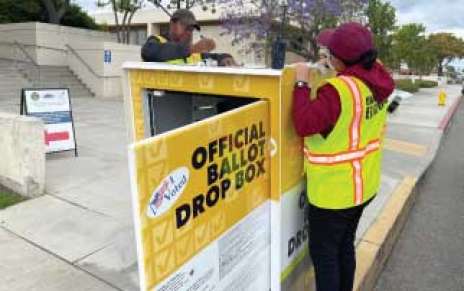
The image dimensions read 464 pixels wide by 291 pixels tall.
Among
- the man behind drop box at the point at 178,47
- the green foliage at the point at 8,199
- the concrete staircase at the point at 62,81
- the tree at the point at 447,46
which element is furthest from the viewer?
the tree at the point at 447,46

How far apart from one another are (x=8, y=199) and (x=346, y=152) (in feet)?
12.5

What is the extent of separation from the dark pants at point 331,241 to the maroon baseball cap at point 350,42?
31.7 inches

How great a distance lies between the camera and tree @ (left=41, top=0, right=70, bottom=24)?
21.7 metres

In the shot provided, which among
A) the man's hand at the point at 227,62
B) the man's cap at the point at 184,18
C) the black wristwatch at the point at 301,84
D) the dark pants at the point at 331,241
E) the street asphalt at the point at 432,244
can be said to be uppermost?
the man's cap at the point at 184,18

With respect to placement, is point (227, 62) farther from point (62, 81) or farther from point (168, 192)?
point (62, 81)

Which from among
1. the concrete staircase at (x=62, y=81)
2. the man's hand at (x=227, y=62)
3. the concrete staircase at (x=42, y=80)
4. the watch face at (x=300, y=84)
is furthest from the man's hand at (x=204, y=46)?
the concrete staircase at (x=62, y=81)

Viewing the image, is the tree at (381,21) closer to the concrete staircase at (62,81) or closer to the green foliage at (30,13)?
the concrete staircase at (62,81)

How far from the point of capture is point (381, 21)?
674 inches

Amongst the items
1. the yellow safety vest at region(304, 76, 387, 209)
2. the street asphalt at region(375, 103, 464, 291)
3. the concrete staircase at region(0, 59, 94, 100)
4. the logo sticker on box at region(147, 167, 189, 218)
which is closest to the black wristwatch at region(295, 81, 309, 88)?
the yellow safety vest at region(304, 76, 387, 209)

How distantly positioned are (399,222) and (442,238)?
0.43 metres

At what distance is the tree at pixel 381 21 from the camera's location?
16.9 meters

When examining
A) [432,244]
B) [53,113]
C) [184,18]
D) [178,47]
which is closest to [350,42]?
[178,47]

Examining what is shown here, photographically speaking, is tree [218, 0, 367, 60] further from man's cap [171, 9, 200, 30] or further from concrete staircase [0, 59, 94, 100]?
man's cap [171, 9, 200, 30]

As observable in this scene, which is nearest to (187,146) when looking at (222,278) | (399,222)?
(222,278)
